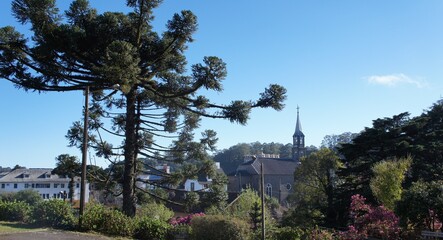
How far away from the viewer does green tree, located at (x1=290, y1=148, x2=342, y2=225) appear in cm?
3578

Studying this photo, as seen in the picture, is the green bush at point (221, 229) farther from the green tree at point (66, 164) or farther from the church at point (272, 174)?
the church at point (272, 174)

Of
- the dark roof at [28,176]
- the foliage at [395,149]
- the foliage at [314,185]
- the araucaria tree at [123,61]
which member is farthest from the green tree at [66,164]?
the dark roof at [28,176]

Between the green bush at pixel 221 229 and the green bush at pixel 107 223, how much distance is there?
286 cm

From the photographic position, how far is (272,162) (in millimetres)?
90375

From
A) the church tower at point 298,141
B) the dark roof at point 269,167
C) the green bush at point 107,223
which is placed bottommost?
the green bush at point 107,223

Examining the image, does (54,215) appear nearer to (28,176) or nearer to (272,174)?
(272,174)

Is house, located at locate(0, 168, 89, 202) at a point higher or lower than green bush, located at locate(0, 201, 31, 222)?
higher

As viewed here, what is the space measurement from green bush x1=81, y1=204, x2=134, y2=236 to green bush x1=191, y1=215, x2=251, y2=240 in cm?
286

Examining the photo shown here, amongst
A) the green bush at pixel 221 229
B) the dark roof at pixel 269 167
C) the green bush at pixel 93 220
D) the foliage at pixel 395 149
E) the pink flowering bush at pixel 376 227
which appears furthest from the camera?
the dark roof at pixel 269 167

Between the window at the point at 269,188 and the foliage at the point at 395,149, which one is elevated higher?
the foliage at the point at 395,149

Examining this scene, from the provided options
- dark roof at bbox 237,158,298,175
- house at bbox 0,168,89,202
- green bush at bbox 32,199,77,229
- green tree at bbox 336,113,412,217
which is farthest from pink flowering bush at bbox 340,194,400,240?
house at bbox 0,168,89,202

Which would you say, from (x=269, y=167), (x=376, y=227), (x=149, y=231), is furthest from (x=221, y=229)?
(x=269, y=167)

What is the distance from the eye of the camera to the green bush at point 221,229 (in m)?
15.6

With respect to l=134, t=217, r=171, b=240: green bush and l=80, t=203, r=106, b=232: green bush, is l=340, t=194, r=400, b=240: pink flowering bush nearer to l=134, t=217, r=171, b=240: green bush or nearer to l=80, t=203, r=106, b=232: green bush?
l=134, t=217, r=171, b=240: green bush
